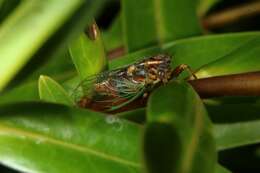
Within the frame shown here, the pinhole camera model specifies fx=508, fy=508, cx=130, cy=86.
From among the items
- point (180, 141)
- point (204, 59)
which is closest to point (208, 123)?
point (180, 141)

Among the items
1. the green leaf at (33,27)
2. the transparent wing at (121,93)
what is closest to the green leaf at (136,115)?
the transparent wing at (121,93)

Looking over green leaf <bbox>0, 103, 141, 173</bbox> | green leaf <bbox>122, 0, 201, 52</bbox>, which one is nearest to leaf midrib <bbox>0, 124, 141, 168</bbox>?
green leaf <bbox>0, 103, 141, 173</bbox>

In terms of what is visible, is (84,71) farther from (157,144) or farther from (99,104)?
(157,144)

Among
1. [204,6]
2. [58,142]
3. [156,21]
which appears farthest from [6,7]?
[204,6]

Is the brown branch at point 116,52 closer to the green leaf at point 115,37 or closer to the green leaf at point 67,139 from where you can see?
the green leaf at point 115,37

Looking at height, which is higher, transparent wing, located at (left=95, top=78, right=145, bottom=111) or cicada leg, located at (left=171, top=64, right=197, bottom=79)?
cicada leg, located at (left=171, top=64, right=197, bottom=79)

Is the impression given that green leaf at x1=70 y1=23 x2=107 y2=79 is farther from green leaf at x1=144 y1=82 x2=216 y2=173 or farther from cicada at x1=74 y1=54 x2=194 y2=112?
green leaf at x1=144 y1=82 x2=216 y2=173

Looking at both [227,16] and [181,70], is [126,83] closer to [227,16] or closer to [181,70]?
[181,70]

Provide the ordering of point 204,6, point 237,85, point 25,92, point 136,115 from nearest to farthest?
point 237,85
point 136,115
point 25,92
point 204,6
